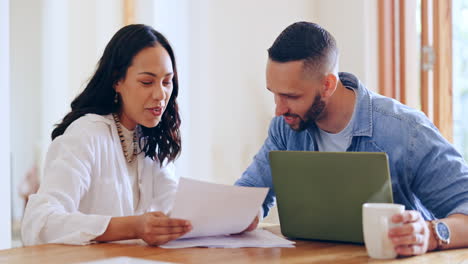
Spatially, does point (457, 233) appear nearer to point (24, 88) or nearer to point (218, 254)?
point (218, 254)

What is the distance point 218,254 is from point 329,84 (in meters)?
0.69

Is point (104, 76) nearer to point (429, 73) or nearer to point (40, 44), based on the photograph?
point (40, 44)

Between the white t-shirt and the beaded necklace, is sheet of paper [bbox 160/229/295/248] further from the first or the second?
the beaded necklace

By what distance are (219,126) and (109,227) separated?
70.7 inches

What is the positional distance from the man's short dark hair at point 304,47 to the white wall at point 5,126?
51.4 inches

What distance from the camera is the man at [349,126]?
1604 mm

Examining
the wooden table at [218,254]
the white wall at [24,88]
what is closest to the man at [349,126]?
the wooden table at [218,254]

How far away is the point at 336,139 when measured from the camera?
6.05 feet

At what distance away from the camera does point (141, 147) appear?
202 cm

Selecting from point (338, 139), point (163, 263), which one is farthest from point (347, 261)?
point (338, 139)

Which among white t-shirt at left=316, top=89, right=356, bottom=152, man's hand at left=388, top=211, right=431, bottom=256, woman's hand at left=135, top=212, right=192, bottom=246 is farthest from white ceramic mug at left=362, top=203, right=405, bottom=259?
white t-shirt at left=316, top=89, right=356, bottom=152

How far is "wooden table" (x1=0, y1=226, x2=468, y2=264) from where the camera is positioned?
126 cm

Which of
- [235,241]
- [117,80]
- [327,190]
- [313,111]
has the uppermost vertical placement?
[117,80]

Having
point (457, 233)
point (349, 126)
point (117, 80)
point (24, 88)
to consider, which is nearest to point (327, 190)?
point (457, 233)
